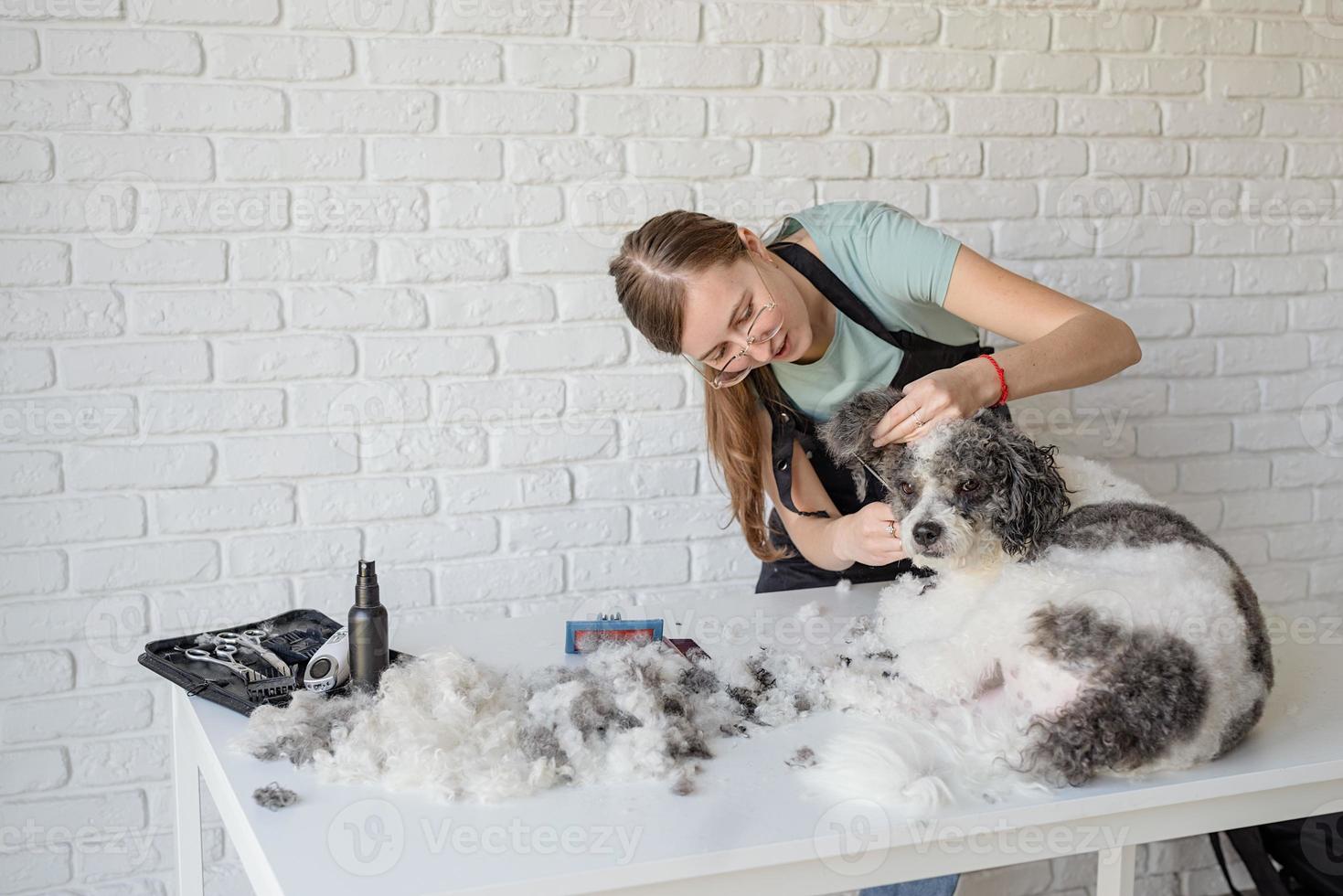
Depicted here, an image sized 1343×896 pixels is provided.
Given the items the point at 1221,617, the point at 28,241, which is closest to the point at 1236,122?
the point at 1221,617

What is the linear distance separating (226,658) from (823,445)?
40.1 inches

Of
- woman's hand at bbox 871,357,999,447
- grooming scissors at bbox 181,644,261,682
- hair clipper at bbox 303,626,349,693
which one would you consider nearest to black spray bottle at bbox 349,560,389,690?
hair clipper at bbox 303,626,349,693

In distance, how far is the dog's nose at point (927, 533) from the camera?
140cm

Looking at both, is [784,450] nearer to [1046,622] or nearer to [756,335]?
[756,335]

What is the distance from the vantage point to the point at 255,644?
4.92 feet

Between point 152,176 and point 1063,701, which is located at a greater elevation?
point 152,176

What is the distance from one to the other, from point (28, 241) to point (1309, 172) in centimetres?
272

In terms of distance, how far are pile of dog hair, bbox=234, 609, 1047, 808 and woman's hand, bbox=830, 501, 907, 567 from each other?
0.64ft

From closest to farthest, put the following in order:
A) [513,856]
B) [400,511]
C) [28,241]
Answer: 1. [513,856]
2. [28,241]
3. [400,511]

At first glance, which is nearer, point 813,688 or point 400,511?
point 813,688

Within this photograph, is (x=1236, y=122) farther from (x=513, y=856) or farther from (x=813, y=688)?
(x=513, y=856)

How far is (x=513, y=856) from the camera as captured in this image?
1.07 m

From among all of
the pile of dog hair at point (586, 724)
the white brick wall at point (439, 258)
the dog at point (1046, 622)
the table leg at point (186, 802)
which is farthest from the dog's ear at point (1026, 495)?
the table leg at point (186, 802)

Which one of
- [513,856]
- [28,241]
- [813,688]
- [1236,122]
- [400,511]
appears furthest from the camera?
[1236,122]
